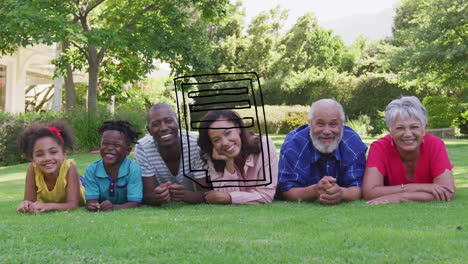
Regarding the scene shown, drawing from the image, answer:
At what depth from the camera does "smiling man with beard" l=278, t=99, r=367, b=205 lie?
18.2ft

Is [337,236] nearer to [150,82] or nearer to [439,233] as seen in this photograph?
[439,233]

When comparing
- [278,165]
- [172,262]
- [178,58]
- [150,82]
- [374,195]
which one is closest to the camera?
[172,262]

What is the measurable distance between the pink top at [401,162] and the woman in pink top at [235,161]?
993 millimetres

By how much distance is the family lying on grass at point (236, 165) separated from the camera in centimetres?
550

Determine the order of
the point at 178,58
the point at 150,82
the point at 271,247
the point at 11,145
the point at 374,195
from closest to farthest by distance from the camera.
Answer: the point at 271,247 < the point at 374,195 < the point at 11,145 < the point at 178,58 < the point at 150,82

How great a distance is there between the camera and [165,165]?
580 cm

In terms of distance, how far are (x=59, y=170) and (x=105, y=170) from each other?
44cm

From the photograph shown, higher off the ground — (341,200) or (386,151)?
(386,151)

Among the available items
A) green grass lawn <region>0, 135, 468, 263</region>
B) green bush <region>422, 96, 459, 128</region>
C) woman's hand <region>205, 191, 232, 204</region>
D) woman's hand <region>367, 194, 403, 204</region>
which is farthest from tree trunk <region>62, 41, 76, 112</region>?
green bush <region>422, 96, 459, 128</region>

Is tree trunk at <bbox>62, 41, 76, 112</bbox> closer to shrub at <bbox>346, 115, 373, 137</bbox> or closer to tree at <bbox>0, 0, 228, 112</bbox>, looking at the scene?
tree at <bbox>0, 0, 228, 112</bbox>

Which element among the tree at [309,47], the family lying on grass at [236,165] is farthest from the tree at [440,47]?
the tree at [309,47]

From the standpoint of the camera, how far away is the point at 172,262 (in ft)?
10.4

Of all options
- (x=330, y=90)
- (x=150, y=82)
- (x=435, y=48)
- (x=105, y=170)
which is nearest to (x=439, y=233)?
(x=105, y=170)

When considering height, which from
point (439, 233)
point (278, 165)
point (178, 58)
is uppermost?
point (178, 58)
